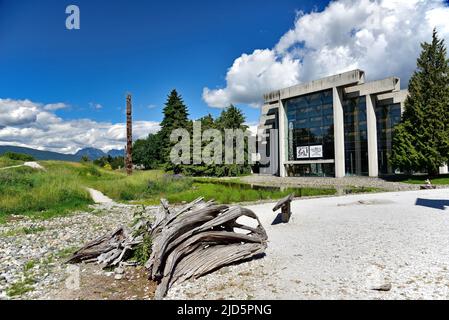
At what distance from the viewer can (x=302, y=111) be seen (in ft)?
116

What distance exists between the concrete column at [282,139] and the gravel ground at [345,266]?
2845 centimetres

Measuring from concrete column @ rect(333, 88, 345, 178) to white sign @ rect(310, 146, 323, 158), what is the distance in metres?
2.26

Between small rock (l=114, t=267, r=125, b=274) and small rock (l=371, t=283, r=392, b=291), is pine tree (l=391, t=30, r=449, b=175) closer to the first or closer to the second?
small rock (l=371, t=283, r=392, b=291)

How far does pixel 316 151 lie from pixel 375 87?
900 cm

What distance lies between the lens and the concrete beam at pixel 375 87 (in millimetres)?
27969

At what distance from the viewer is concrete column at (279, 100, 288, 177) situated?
119 feet

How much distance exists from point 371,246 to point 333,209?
4.78m

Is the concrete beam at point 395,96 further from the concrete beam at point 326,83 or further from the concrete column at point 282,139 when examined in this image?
the concrete column at point 282,139

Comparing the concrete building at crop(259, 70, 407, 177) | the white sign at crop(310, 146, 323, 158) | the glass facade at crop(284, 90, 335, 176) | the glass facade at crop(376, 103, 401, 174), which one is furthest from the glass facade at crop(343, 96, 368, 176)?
the white sign at crop(310, 146, 323, 158)

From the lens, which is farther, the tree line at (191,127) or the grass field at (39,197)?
the tree line at (191,127)

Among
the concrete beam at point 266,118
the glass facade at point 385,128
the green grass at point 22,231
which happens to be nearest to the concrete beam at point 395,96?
the glass facade at point 385,128

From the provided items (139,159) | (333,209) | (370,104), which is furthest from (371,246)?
(139,159)

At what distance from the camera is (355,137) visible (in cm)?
3145

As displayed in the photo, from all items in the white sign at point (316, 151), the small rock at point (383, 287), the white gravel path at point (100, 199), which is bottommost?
the white gravel path at point (100, 199)
